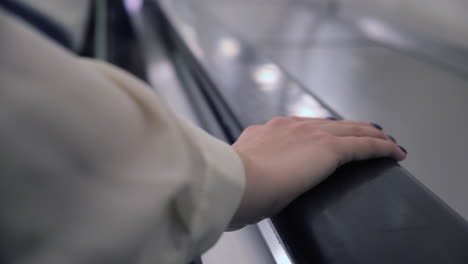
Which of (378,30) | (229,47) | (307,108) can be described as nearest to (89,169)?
(307,108)

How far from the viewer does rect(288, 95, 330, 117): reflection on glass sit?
0.63 metres

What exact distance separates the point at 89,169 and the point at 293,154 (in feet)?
0.70

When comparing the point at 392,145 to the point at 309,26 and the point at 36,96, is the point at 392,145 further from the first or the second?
the point at 309,26

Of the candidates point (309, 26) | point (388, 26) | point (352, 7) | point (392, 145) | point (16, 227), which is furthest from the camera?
point (352, 7)

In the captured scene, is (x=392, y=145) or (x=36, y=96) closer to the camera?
(x=36, y=96)

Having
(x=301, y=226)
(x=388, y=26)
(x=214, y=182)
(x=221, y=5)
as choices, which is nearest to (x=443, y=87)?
(x=388, y=26)

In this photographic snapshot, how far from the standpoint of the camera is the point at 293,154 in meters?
0.36

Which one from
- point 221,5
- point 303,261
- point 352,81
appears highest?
point 303,261

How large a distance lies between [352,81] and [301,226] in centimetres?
83

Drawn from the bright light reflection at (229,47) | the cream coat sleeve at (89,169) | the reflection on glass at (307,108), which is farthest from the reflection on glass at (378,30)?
the cream coat sleeve at (89,169)

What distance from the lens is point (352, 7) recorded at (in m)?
2.06

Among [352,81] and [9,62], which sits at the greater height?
[9,62]

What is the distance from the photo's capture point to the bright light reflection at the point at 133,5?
2.21m

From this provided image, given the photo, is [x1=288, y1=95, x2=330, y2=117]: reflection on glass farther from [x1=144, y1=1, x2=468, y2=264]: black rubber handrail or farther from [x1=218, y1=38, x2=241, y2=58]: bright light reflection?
[x1=218, y1=38, x2=241, y2=58]: bright light reflection
